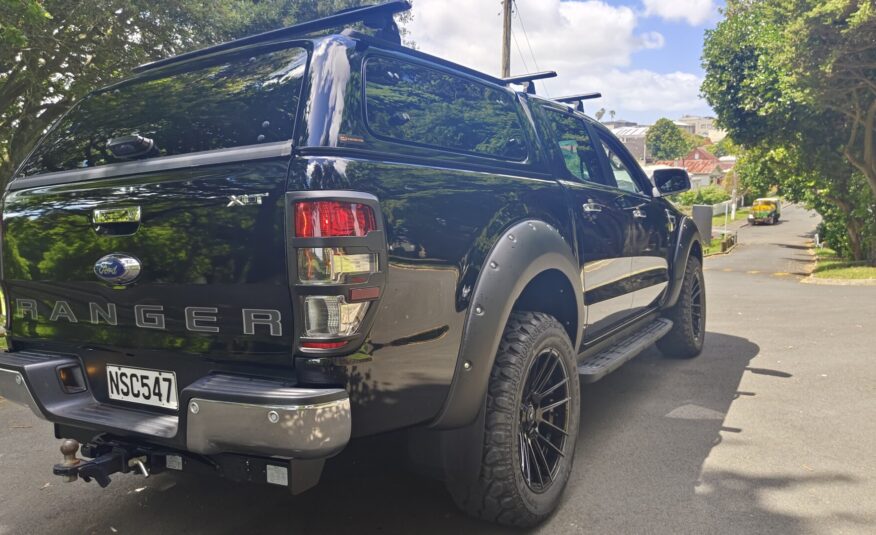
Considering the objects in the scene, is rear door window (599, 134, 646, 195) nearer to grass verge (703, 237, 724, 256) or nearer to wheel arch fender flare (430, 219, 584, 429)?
wheel arch fender flare (430, 219, 584, 429)

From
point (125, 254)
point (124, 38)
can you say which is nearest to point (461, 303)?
point (125, 254)

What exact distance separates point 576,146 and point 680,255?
1663 mm

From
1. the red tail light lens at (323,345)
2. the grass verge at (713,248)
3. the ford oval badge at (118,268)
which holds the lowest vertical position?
the grass verge at (713,248)

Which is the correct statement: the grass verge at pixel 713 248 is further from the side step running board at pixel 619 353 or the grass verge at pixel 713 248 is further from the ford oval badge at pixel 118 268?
the ford oval badge at pixel 118 268

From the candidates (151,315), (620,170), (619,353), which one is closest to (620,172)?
(620,170)

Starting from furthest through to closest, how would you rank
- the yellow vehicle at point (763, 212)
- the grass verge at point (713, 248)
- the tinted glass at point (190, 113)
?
the yellow vehicle at point (763, 212), the grass verge at point (713, 248), the tinted glass at point (190, 113)

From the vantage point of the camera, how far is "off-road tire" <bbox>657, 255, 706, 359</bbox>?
17.2 feet

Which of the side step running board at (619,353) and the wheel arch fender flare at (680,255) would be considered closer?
the side step running board at (619,353)

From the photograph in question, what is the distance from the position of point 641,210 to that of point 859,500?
206 cm

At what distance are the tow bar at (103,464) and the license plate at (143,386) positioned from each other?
0.61 ft

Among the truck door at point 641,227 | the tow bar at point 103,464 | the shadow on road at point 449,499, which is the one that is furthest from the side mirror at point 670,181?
the tow bar at point 103,464

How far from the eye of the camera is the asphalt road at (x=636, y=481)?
2.79 m

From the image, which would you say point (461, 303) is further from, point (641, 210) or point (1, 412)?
point (1, 412)

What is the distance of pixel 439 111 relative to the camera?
105 inches
